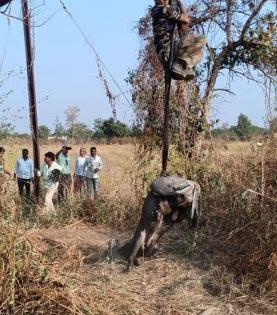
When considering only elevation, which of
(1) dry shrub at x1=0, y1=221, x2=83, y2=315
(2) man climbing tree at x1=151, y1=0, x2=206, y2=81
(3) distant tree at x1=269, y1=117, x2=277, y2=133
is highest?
(2) man climbing tree at x1=151, y1=0, x2=206, y2=81

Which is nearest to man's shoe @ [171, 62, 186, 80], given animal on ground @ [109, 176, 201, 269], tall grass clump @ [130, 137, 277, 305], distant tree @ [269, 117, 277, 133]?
animal on ground @ [109, 176, 201, 269]

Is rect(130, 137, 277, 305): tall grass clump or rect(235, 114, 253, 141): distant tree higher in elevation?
rect(235, 114, 253, 141): distant tree

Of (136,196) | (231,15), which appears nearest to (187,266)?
(136,196)

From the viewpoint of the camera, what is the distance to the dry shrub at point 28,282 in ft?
15.3

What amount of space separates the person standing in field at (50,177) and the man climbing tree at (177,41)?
402 cm

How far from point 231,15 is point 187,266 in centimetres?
797

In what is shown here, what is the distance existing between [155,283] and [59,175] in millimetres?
4574

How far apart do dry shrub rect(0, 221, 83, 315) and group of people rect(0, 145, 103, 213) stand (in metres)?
4.01

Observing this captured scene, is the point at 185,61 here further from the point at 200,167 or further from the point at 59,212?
the point at 59,212

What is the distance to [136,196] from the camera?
30.2 feet

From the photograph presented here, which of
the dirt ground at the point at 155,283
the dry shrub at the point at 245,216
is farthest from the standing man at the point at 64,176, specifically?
the dirt ground at the point at 155,283

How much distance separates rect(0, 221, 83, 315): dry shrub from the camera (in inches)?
183

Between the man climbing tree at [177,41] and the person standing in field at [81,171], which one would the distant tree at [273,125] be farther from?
the person standing in field at [81,171]

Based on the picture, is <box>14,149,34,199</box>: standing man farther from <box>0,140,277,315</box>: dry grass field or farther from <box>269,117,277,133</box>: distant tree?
<box>269,117,277,133</box>: distant tree
